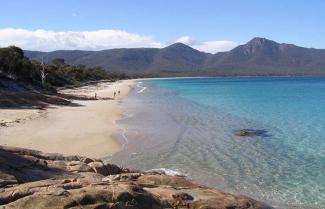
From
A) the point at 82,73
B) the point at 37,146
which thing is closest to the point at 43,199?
the point at 37,146

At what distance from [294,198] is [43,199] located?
956 centimetres

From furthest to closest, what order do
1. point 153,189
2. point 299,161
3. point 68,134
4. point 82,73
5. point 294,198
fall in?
point 82,73
point 68,134
point 299,161
point 294,198
point 153,189

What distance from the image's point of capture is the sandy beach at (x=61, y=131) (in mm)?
22906

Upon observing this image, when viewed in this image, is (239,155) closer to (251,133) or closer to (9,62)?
(251,133)

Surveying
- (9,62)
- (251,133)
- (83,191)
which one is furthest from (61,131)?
(9,62)

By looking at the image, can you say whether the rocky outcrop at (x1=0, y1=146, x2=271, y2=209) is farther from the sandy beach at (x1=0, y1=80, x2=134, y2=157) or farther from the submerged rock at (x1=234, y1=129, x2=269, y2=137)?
the submerged rock at (x1=234, y1=129, x2=269, y2=137)

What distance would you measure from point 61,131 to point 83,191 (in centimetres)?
1998

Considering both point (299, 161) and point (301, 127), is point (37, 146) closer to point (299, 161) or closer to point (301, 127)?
point (299, 161)

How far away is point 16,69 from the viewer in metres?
65.4

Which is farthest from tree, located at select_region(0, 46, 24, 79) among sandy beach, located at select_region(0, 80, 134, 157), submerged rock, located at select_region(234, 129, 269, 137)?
submerged rock, located at select_region(234, 129, 269, 137)

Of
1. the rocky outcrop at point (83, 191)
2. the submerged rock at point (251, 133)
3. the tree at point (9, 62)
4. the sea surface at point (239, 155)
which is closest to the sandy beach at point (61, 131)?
the sea surface at point (239, 155)

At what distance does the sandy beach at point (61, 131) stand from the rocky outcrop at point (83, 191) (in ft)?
32.4

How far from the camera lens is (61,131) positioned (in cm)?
2820

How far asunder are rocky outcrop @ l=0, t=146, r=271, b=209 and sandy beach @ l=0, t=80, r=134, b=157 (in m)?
9.87
